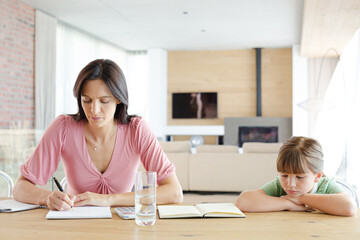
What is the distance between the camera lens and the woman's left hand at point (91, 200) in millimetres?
1452

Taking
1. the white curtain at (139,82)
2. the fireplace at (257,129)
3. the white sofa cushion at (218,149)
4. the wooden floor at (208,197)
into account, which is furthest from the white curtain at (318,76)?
the wooden floor at (208,197)

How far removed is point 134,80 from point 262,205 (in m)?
8.67

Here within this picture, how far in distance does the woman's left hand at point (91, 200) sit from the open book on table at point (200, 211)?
0.20 m

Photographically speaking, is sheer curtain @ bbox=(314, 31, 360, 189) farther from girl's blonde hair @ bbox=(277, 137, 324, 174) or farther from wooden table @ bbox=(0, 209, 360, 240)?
wooden table @ bbox=(0, 209, 360, 240)

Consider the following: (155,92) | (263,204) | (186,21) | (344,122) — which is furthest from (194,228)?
(155,92)

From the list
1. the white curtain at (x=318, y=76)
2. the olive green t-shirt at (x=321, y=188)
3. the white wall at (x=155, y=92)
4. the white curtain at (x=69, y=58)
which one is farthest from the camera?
the white wall at (x=155, y=92)

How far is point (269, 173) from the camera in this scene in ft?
14.7

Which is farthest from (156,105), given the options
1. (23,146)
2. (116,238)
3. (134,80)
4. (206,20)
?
(116,238)

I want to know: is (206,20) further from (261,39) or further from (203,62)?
(203,62)

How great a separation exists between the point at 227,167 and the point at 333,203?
10.5 ft

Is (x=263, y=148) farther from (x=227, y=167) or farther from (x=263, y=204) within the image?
(x=263, y=204)

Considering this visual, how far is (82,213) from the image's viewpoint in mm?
1341

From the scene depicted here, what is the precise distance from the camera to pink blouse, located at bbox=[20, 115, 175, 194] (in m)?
1.74

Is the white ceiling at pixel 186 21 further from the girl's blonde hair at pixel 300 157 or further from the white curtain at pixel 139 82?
the girl's blonde hair at pixel 300 157
